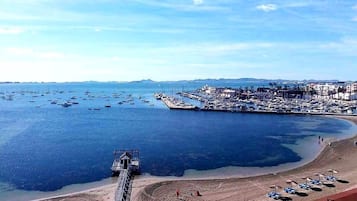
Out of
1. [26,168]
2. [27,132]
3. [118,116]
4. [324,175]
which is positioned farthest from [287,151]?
[118,116]

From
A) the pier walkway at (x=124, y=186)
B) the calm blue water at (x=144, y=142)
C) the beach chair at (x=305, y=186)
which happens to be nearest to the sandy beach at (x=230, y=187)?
the beach chair at (x=305, y=186)

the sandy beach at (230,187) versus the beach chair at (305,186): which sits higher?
the beach chair at (305,186)

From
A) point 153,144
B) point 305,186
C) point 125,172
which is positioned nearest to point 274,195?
point 305,186

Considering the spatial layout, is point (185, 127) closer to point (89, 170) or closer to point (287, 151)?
point (287, 151)

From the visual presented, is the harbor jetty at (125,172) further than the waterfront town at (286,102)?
No

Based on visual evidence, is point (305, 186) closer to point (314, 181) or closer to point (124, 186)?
point (314, 181)

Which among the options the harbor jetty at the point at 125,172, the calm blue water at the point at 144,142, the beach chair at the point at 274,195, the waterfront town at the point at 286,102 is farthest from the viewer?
the waterfront town at the point at 286,102

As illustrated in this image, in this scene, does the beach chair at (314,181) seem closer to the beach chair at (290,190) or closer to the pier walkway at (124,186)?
the beach chair at (290,190)
